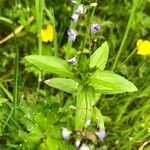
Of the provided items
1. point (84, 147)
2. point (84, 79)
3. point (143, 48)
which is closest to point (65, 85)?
point (84, 79)

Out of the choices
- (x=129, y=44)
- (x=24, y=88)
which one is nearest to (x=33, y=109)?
(x=24, y=88)

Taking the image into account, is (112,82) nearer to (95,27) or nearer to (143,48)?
(95,27)

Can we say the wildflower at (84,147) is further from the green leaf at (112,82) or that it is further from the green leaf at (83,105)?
the green leaf at (112,82)

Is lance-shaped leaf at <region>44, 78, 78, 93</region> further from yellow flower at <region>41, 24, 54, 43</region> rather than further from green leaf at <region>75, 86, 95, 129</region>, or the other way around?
yellow flower at <region>41, 24, 54, 43</region>

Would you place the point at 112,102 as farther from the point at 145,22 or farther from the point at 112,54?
the point at 145,22

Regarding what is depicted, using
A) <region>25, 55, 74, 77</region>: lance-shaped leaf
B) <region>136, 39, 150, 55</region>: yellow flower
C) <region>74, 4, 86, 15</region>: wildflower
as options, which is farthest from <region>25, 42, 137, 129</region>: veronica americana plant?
<region>136, 39, 150, 55</region>: yellow flower

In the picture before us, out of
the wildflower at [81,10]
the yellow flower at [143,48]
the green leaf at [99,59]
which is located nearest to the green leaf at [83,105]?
the green leaf at [99,59]
